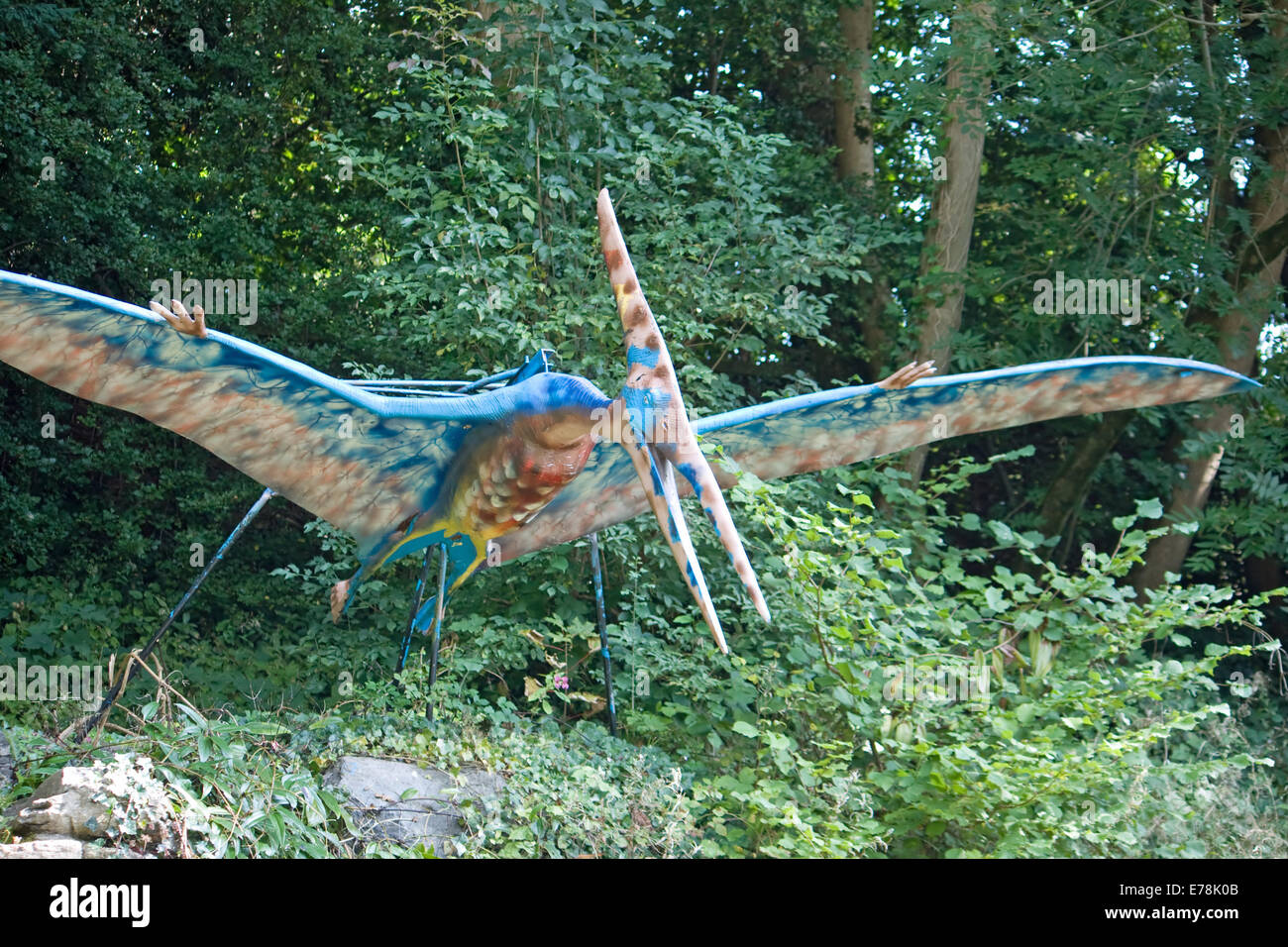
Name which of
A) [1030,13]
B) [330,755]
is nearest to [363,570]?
[330,755]

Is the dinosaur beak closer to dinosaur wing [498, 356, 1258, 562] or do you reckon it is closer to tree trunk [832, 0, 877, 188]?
dinosaur wing [498, 356, 1258, 562]

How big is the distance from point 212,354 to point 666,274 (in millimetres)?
3409

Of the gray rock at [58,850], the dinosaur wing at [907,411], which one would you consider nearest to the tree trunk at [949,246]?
the dinosaur wing at [907,411]

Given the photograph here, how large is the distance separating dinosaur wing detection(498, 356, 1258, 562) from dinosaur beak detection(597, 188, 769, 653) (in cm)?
68

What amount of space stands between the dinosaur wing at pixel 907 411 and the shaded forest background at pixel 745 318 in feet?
1.01

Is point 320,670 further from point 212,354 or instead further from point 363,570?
point 212,354

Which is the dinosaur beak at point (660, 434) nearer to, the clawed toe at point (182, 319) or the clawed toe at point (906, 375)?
the clawed toe at point (906, 375)

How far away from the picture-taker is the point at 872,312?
8.02m

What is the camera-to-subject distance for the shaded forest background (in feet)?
15.2

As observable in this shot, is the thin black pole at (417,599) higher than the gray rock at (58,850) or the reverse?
higher

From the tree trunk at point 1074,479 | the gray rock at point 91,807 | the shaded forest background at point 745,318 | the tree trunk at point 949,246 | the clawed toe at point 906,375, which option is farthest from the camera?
the tree trunk at point 1074,479

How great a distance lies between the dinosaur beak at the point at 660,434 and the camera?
3100mm

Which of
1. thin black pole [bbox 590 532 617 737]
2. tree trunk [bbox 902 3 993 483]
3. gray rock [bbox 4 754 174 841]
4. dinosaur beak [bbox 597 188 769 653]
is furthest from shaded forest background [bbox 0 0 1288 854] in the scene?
gray rock [bbox 4 754 174 841]

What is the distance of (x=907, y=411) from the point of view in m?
4.01
